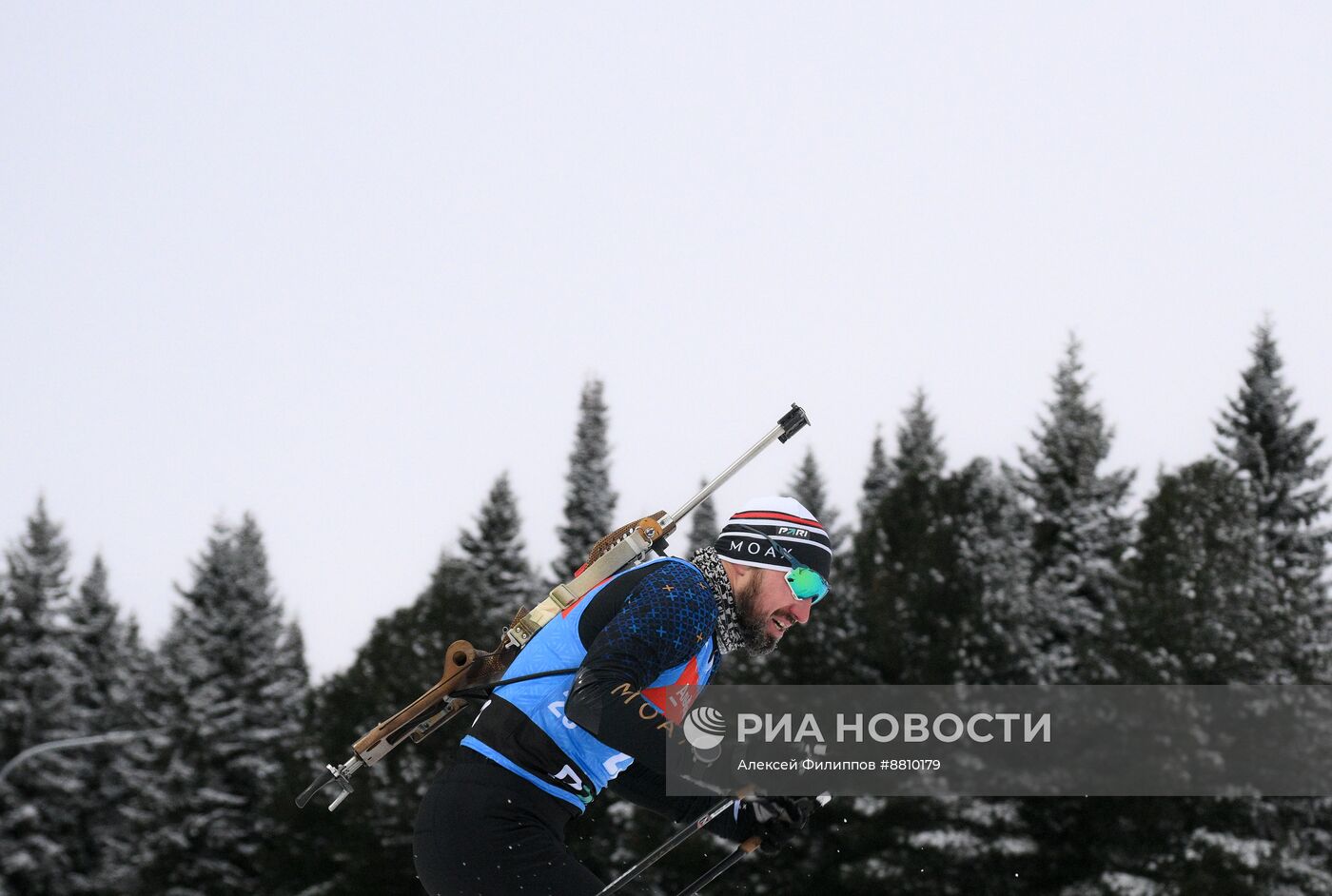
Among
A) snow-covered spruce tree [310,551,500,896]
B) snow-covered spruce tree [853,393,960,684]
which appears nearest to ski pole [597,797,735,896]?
snow-covered spruce tree [853,393,960,684]

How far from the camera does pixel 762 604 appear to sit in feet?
12.9

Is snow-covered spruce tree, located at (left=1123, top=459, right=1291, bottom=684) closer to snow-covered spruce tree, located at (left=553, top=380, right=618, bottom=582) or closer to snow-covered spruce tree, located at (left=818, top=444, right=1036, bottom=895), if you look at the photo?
snow-covered spruce tree, located at (left=818, top=444, right=1036, bottom=895)

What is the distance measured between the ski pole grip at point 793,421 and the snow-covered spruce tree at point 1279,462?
117ft

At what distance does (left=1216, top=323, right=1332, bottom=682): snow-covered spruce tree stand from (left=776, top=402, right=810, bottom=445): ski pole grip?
117ft

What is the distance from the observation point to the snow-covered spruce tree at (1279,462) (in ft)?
138

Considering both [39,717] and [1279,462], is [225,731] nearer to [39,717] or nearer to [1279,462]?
[39,717]

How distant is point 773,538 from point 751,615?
215 millimetres

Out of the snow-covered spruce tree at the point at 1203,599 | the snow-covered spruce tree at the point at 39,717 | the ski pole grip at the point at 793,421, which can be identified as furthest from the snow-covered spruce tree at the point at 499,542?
the ski pole grip at the point at 793,421

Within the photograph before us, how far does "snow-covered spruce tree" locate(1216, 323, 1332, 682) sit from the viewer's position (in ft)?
138

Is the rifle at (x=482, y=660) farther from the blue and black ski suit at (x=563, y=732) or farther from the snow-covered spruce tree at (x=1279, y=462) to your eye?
→ the snow-covered spruce tree at (x=1279, y=462)

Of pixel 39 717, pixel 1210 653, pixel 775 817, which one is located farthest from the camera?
pixel 39 717

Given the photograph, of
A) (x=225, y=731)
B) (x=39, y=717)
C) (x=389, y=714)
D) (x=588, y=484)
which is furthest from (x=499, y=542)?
(x=39, y=717)

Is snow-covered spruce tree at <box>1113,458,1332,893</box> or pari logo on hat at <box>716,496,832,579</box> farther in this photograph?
snow-covered spruce tree at <box>1113,458,1332,893</box>

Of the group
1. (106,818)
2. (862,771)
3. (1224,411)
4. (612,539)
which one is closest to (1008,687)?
(862,771)
